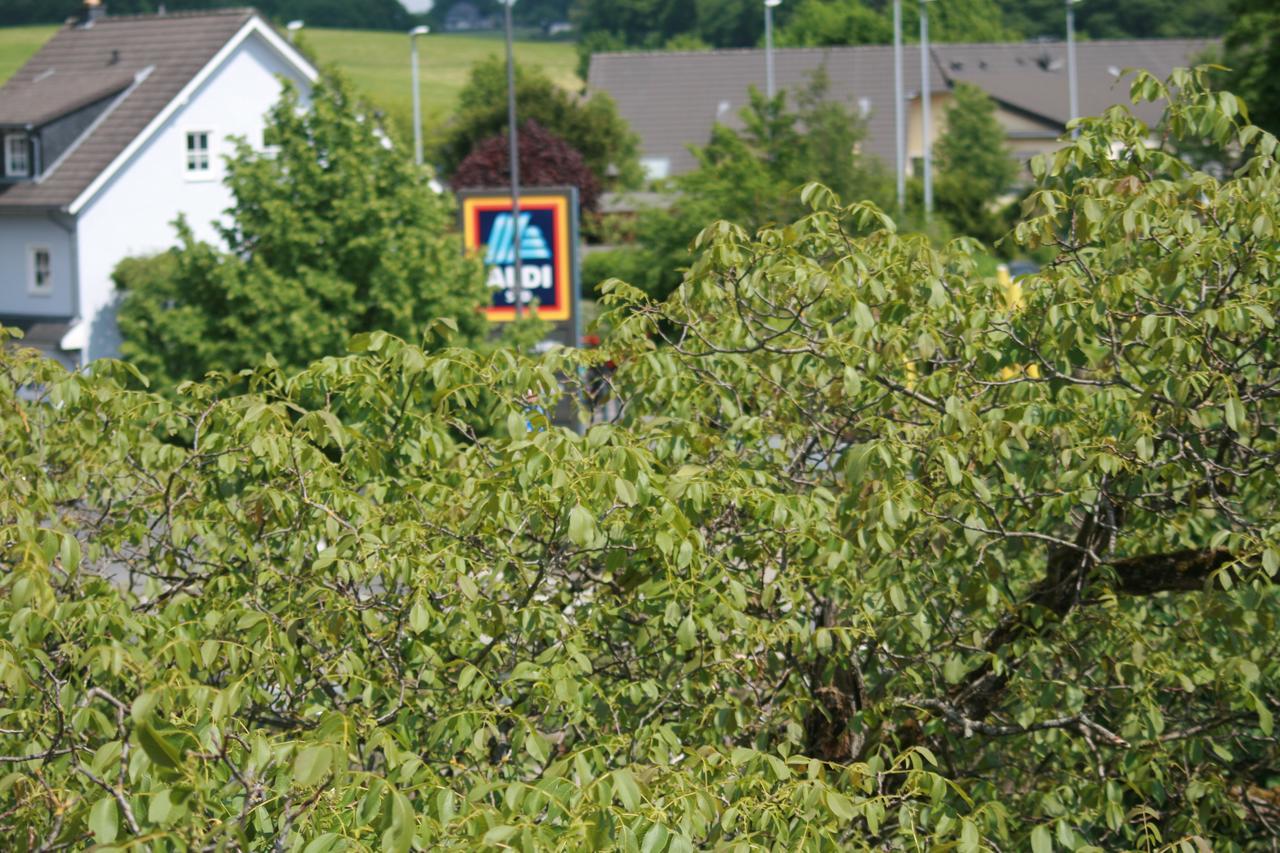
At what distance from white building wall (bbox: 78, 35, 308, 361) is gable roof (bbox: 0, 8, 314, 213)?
1.34ft

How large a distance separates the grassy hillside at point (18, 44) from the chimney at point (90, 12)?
4196cm

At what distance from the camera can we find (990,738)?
213 inches

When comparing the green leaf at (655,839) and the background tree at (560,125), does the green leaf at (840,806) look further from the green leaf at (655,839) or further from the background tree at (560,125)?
the background tree at (560,125)

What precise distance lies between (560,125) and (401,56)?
214 ft

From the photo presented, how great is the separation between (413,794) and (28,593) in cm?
110

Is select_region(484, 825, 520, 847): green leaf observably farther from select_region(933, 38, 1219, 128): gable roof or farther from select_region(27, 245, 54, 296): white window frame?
select_region(933, 38, 1219, 128): gable roof

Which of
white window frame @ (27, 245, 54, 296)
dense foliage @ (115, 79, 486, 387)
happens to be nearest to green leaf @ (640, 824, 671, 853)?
dense foliage @ (115, 79, 486, 387)

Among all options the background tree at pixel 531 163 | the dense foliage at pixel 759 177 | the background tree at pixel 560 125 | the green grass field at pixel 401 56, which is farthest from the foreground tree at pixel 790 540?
the green grass field at pixel 401 56

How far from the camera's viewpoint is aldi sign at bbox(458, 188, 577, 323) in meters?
22.4

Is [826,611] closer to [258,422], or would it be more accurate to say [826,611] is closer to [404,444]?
[404,444]

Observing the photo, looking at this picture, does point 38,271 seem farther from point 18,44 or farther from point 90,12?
point 18,44

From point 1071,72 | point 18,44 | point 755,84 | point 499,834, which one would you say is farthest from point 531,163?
point 18,44

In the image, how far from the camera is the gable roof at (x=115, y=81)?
33094mm

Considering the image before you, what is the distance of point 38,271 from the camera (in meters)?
33.8
